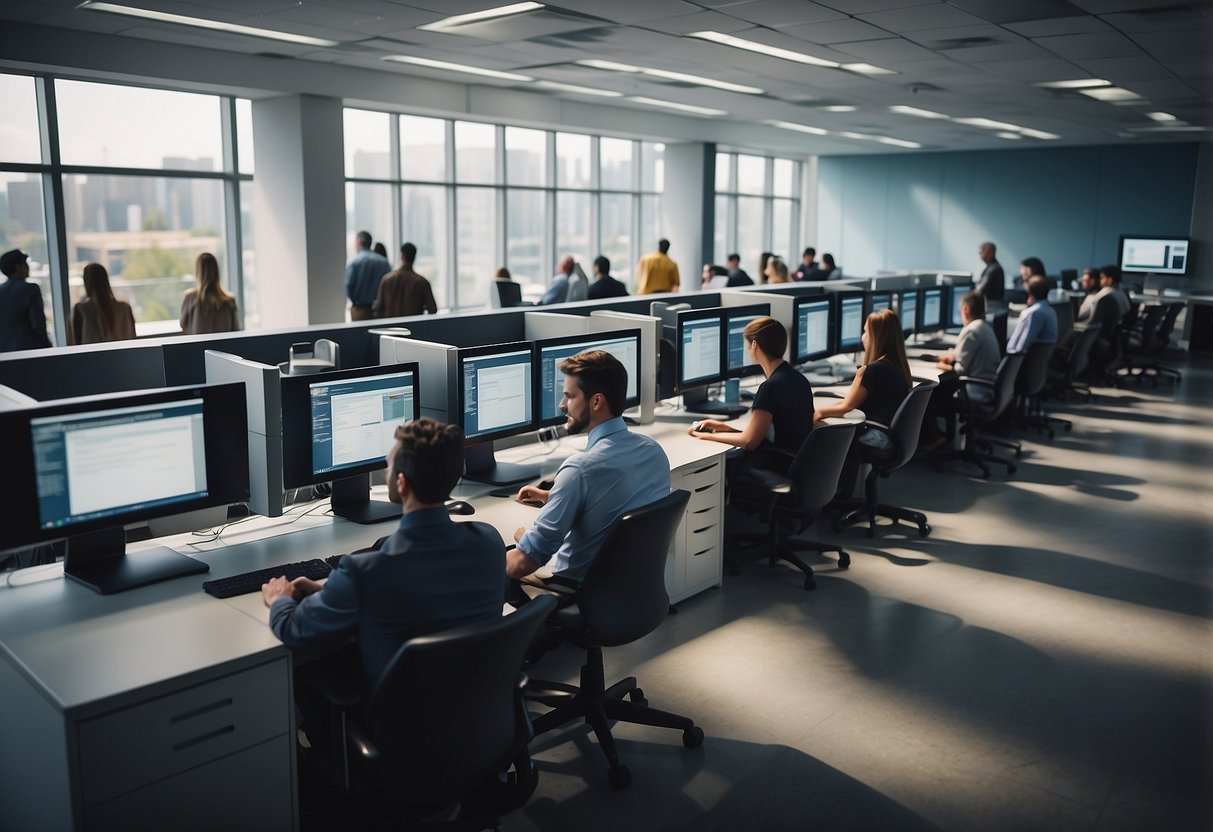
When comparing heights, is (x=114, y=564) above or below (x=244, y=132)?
below

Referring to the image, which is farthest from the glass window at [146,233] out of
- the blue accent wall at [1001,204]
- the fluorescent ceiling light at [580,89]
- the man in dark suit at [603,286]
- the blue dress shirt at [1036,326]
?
the blue accent wall at [1001,204]

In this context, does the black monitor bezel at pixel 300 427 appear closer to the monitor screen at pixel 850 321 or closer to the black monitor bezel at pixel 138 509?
the black monitor bezel at pixel 138 509

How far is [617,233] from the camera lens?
12.9 m

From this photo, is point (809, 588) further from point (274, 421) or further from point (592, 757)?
point (274, 421)

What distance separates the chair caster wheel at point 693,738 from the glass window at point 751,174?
13.5 meters

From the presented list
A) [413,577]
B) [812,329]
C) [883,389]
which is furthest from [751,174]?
[413,577]

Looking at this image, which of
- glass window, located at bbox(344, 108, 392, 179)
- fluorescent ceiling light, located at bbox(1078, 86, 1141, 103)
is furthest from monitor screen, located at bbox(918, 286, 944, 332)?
glass window, located at bbox(344, 108, 392, 179)

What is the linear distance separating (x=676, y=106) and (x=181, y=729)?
32.4 feet

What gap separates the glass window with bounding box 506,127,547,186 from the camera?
1099cm

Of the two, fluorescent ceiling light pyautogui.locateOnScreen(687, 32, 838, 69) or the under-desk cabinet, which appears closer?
the under-desk cabinet

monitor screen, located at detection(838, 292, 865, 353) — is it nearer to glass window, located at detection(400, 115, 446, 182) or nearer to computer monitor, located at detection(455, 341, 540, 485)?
computer monitor, located at detection(455, 341, 540, 485)

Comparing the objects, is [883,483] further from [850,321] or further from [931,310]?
[931,310]

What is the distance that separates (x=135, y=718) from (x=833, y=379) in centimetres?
503

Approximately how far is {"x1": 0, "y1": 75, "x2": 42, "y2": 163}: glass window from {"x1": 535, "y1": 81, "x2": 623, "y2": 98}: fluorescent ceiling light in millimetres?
4231
